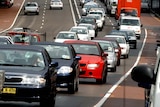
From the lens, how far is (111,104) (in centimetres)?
1938

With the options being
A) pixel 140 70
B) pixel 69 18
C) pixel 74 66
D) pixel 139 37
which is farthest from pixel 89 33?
pixel 140 70

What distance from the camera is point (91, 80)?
92.0 ft

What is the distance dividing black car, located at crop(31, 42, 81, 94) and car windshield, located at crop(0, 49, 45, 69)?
4.23 metres

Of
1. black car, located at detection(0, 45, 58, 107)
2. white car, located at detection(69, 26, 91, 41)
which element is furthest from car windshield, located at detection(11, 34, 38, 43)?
white car, located at detection(69, 26, 91, 41)

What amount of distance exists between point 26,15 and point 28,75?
71.8 metres

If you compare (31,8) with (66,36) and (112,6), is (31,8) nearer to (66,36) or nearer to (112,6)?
(112,6)

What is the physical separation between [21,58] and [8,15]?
68.8 meters

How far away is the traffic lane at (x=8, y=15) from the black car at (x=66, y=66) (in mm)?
45446

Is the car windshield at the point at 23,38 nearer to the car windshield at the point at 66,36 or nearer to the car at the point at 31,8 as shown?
the car windshield at the point at 66,36

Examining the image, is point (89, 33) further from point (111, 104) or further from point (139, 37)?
point (111, 104)

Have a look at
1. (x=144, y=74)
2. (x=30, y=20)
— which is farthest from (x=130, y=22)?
(x=144, y=74)

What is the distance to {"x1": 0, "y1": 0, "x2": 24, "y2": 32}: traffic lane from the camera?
73.8m

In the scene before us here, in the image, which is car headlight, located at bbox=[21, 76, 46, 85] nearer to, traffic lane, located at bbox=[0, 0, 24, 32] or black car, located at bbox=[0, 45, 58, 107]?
black car, located at bbox=[0, 45, 58, 107]

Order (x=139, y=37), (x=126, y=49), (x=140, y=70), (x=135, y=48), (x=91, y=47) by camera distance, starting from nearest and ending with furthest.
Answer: (x=140, y=70) < (x=91, y=47) < (x=126, y=49) < (x=135, y=48) < (x=139, y=37)
